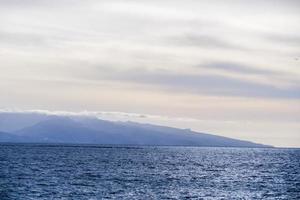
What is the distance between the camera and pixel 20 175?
99062 mm

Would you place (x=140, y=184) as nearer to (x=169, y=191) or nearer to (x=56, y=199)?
(x=169, y=191)

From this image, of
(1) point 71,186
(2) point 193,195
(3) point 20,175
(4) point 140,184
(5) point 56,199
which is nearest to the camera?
(5) point 56,199

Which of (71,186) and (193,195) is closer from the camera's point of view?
(193,195)

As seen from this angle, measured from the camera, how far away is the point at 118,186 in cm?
8281

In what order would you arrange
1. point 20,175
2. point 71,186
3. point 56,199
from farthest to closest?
point 20,175 < point 71,186 < point 56,199

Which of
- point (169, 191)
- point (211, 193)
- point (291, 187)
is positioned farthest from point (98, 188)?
point (291, 187)

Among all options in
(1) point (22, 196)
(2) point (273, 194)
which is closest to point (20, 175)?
(1) point (22, 196)

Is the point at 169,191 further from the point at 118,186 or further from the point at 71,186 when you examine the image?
the point at 71,186

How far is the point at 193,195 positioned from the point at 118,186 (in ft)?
42.9

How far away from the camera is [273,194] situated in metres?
78.4

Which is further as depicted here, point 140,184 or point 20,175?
point 20,175

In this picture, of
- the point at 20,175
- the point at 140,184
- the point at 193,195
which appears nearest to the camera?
the point at 193,195

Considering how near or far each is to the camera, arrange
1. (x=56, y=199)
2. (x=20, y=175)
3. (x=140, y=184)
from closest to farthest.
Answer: (x=56, y=199), (x=140, y=184), (x=20, y=175)

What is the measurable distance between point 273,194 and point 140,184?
20.9 meters
